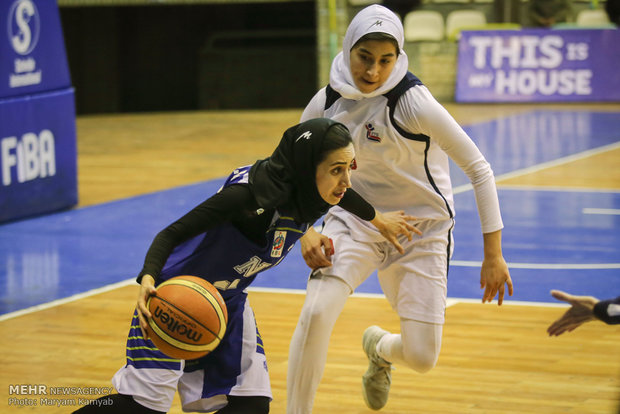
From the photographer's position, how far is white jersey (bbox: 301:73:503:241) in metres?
4.23

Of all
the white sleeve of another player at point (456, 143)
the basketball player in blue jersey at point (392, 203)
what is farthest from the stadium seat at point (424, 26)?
the white sleeve of another player at point (456, 143)

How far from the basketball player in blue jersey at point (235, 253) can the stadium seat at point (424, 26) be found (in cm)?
1619

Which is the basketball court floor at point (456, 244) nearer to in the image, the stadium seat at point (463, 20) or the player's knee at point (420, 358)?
the player's knee at point (420, 358)

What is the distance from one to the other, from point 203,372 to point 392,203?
4.17 ft

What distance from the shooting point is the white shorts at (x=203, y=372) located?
3.59 meters

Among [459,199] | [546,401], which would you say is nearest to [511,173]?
[459,199]

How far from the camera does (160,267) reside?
11.5 ft

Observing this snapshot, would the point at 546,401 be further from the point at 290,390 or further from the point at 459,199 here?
the point at 459,199

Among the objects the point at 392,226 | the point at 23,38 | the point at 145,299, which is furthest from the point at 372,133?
the point at 23,38

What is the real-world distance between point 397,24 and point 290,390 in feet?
5.51

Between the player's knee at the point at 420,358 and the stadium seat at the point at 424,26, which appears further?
the stadium seat at the point at 424,26

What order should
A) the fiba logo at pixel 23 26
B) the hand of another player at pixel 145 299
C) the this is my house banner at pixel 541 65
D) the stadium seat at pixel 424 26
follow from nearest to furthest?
the hand of another player at pixel 145 299, the fiba logo at pixel 23 26, the this is my house banner at pixel 541 65, the stadium seat at pixel 424 26

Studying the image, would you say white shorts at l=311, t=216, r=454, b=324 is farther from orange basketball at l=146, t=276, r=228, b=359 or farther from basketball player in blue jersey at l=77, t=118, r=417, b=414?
orange basketball at l=146, t=276, r=228, b=359

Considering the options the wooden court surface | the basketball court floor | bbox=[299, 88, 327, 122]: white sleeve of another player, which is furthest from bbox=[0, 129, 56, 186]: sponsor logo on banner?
bbox=[299, 88, 327, 122]: white sleeve of another player
